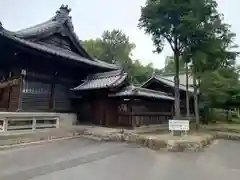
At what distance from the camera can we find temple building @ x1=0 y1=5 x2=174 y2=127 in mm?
12695

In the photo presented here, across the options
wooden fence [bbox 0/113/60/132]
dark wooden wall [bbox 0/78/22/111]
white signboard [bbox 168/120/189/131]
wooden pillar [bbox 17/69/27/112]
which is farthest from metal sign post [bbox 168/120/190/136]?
dark wooden wall [bbox 0/78/22/111]

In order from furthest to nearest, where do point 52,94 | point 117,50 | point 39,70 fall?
1. point 117,50
2. point 52,94
3. point 39,70

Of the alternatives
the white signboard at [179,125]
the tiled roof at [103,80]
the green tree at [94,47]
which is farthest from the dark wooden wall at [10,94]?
the green tree at [94,47]

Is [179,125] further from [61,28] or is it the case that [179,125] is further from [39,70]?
[61,28]

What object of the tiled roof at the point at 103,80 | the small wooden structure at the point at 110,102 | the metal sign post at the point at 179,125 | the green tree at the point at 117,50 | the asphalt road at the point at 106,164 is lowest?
the asphalt road at the point at 106,164

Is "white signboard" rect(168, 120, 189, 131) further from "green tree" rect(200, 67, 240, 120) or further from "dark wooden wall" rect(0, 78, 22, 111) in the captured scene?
"green tree" rect(200, 67, 240, 120)

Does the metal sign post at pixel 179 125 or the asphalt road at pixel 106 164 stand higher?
the metal sign post at pixel 179 125

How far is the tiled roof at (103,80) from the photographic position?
14.5 meters

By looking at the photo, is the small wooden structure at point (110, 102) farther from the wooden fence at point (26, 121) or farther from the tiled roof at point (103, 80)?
the wooden fence at point (26, 121)

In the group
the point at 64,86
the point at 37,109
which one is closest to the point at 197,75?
the point at 64,86

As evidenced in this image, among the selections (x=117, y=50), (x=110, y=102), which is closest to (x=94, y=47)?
(x=117, y=50)

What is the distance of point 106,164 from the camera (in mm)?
7199

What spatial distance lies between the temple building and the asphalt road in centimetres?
477

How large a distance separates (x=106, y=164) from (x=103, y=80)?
9.08 meters
